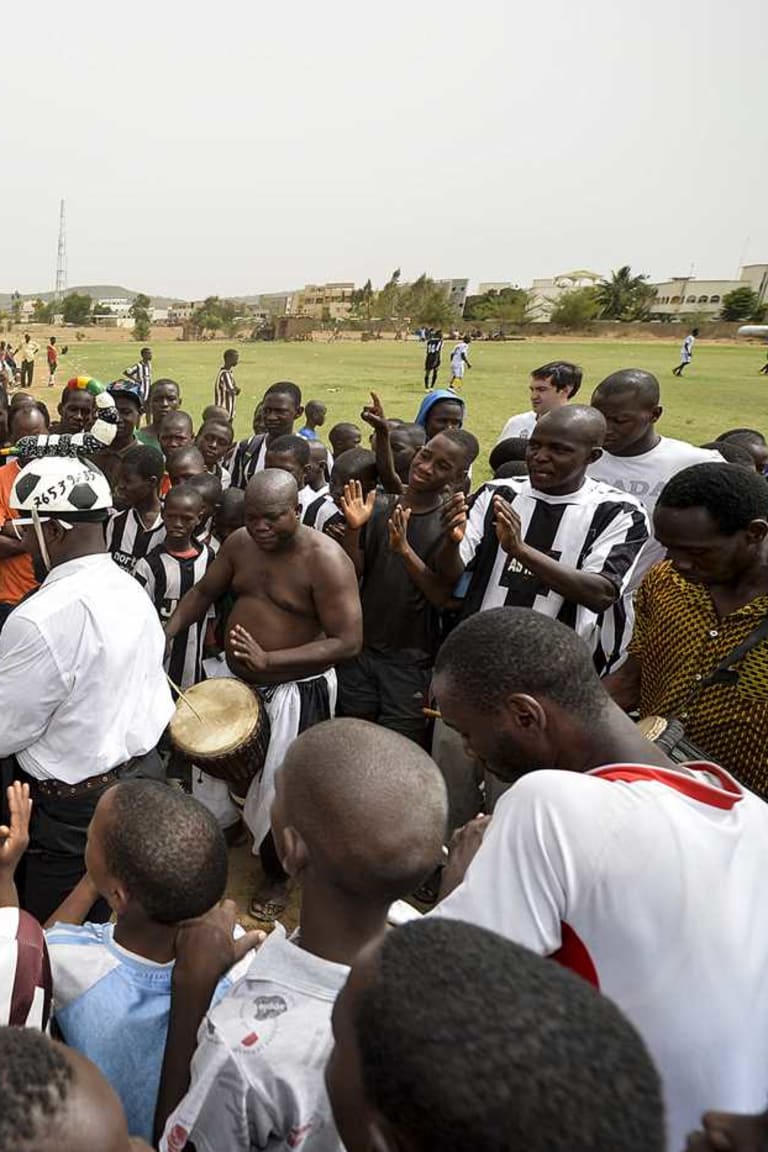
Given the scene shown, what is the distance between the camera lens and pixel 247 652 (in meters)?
3.55

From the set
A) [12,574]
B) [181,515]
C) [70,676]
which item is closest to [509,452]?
[181,515]

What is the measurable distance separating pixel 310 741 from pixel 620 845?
2.32 ft

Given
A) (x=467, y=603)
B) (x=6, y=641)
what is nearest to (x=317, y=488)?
(x=467, y=603)

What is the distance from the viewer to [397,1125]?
0.89 meters

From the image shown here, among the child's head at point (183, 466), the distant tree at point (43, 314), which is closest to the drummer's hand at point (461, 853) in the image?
the child's head at point (183, 466)

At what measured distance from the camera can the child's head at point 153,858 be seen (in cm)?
183

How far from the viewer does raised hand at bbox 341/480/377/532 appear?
4.11 metres

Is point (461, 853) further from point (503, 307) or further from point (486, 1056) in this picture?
point (503, 307)

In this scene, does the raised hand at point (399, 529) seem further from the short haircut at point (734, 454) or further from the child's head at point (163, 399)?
the child's head at point (163, 399)

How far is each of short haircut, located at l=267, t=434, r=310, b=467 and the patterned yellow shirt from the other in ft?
9.69

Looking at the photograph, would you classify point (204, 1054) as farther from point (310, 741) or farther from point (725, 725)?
point (725, 725)

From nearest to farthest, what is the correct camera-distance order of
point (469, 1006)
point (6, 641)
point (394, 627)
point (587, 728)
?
point (469, 1006) < point (587, 728) < point (6, 641) < point (394, 627)

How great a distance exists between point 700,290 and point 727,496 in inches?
4675

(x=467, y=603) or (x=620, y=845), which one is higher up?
(x=620, y=845)
